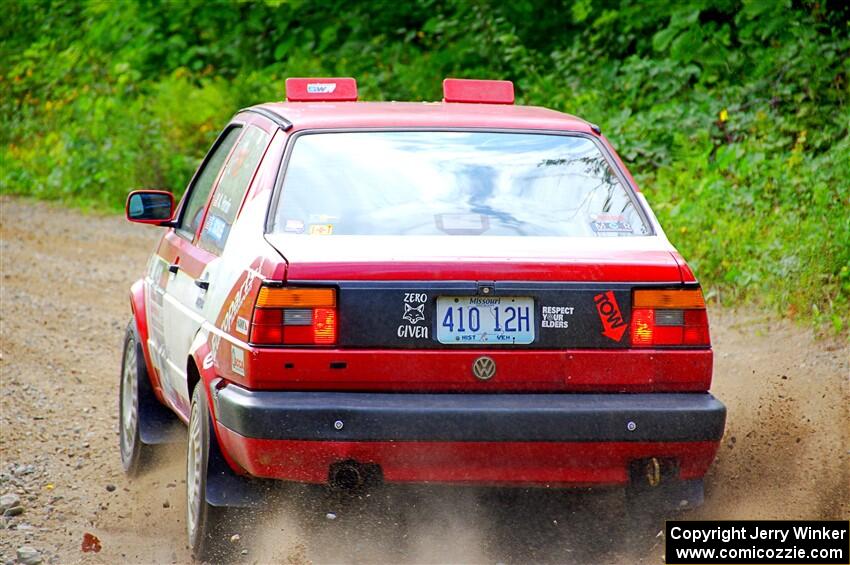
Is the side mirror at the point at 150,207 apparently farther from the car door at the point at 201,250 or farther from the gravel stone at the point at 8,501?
the gravel stone at the point at 8,501

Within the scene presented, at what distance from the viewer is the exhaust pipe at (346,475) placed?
13.9ft

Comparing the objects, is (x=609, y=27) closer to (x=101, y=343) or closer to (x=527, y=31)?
(x=527, y=31)

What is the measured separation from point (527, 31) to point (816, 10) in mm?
4905

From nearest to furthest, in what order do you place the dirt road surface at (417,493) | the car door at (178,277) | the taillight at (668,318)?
the taillight at (668,318)
the dirt road surface at (417,493)
the car door at (178,277)

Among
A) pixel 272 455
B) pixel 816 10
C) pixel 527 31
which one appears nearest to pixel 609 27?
pixel 527 31

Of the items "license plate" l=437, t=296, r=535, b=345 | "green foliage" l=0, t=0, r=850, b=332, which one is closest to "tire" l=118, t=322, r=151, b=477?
"license plate" l=437, t=296, r=535, b=345

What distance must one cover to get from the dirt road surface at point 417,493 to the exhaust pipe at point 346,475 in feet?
1.46

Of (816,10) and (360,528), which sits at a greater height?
(816,10)

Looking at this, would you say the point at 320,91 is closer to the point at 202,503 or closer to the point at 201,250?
the point at 201,250

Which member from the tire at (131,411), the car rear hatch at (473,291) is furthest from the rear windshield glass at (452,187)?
the tire at (131,411)

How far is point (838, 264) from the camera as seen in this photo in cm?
848

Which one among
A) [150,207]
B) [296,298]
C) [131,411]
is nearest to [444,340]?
[296,298]

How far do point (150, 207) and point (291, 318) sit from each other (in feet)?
6.63

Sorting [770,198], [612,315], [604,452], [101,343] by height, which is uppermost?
[612,315]
